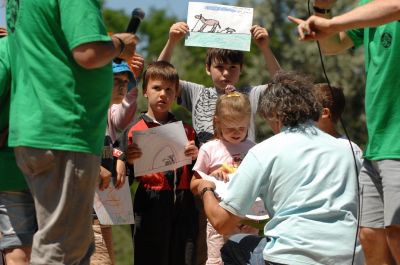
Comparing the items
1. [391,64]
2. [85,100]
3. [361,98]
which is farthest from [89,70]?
[361,98]

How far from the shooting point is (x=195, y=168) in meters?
6.02

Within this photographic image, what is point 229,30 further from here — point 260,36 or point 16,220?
point 16,220

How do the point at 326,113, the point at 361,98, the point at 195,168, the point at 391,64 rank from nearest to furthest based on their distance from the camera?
the point at 391,64 < the point at 195,168 < the point at 326,113 < the point at 361,98

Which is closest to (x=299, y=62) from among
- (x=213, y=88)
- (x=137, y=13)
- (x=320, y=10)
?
(x=213, y=88)

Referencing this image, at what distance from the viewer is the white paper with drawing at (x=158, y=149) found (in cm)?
616

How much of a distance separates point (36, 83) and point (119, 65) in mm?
1808

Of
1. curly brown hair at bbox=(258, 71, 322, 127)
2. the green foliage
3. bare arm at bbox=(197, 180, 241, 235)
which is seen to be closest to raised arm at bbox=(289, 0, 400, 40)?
curly brown hair at bbox=(258, 71, 322, 127)

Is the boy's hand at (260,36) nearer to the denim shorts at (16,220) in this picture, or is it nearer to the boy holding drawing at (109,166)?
the boy holding drawing at (109,166)

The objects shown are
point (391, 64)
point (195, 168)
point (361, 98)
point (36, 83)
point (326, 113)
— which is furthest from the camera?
point (361, 98)

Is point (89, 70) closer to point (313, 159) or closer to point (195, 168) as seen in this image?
point (313, 159)

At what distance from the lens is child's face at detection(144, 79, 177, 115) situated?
641cm

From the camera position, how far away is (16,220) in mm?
4727

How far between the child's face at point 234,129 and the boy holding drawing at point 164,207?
235 millimetres

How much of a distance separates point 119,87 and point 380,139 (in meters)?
1.84
